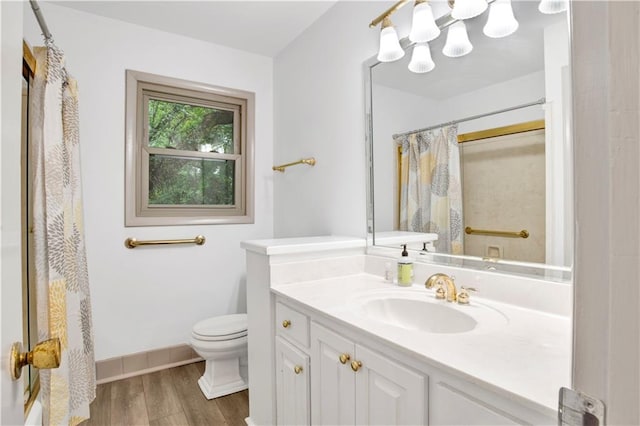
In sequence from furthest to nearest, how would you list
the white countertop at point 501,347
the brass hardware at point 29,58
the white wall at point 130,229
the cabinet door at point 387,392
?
the white wall at point 130,229, the brass hardware at point 29,58, the cabinet door at point 387,392, the white countertop at point 501,347

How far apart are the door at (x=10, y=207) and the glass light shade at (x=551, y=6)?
1.42m

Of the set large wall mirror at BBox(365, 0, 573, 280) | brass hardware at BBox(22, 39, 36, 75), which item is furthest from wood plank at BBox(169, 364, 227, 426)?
brass hardware at BBox(22, 39, 36, 75)

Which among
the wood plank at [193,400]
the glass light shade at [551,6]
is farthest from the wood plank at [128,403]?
the glass light shade at [551,6]

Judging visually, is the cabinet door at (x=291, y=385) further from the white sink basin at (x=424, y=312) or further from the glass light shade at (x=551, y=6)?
the glass light shade at (x=551, y=6)

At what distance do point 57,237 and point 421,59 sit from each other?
1765mm

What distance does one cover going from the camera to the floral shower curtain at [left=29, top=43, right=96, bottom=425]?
1365 millimetres

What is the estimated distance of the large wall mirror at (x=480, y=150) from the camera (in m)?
1.12

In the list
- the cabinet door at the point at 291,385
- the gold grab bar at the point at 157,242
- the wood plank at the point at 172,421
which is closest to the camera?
the cabinet door at the point at 291,385

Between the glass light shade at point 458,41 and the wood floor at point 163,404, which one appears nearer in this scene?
the glass light shade at point 458,41

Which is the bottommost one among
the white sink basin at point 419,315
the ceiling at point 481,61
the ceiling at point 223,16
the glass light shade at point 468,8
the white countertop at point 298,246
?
the white sink basin at point 419,315

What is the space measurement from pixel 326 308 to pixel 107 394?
5.69 feet

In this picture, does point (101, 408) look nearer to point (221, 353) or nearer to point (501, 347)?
point (221, 353)

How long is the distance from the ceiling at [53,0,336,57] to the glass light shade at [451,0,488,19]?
101cm

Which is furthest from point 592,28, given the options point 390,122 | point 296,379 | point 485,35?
point 390,122
